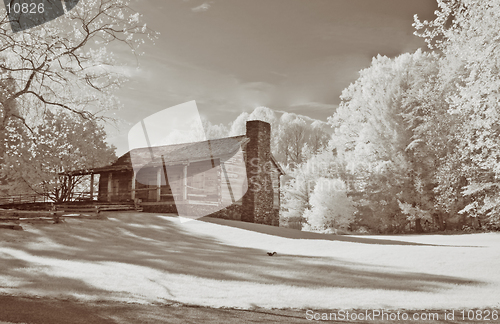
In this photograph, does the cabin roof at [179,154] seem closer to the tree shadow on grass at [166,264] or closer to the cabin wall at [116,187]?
the cabin wall at [116,187]

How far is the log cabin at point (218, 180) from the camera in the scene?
2816 cm

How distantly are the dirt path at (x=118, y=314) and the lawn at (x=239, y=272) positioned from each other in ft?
1.63

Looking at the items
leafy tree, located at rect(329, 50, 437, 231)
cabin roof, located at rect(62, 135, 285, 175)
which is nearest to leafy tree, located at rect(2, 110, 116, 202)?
cabin roof, located at rect(62, 135, 285, 175)

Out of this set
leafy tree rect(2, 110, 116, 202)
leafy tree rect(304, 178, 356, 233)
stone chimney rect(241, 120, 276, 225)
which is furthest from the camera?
leafy tree rect(304, 178, 356, 233)

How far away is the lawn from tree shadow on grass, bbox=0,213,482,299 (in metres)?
0.03

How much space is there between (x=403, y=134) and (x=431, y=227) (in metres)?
9.23

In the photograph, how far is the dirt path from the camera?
6949mm

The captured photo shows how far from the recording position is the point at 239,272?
1187 centimetres

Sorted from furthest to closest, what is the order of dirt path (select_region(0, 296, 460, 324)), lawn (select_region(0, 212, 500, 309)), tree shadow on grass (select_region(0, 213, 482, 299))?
tree shadow on grass (select_region(0, 213, 482, 299)), lawn (select_region(0, 212, 500, 309)), dirt path (select_region(0, 296, 460, 324))

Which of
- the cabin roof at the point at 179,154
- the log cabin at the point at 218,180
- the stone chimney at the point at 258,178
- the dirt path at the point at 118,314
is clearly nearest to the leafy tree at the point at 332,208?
the cabin roof at the point at 179,154

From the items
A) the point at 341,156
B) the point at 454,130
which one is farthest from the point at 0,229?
the point at 341,156

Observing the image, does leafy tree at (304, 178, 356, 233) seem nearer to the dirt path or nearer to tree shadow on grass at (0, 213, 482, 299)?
tree shadow on grass at (0, 213, 482, 299)


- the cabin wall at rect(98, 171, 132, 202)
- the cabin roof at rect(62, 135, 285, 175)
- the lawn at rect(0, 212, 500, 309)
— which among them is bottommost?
the lawn at rect(0, 212, 500, 309)

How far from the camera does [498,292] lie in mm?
10188
